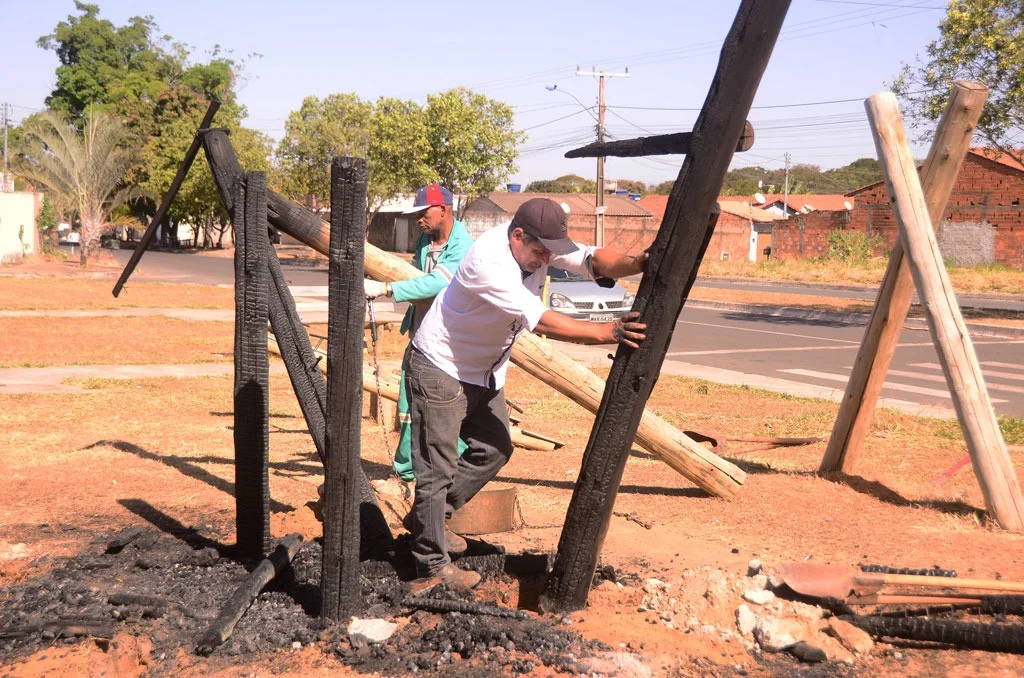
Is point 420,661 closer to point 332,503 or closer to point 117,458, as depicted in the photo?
point 332,503

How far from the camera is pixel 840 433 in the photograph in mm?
6789

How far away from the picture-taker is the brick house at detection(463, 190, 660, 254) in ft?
165

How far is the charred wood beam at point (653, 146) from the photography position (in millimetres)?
3912

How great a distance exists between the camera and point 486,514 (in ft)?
18.4

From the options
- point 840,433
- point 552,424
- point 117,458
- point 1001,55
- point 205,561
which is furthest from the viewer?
point 1001,55

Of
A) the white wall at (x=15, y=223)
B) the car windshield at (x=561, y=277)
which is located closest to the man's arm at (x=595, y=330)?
the car windshield at (x=561, y=277)

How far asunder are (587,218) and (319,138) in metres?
16.0

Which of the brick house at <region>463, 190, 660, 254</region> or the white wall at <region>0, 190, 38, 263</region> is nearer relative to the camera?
the white wall at <region>0, 190, 38, 263</region>

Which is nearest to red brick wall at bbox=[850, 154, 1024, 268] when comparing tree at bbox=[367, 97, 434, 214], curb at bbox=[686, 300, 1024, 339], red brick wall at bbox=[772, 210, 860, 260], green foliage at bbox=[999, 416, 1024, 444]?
red brick wall at bbox=[772, 210, 860, 260]

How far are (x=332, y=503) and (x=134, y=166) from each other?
2166 inches

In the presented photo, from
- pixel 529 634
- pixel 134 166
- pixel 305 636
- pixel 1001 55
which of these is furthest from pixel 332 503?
pixel 134 166

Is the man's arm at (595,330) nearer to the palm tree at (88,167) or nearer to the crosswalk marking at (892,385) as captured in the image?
the crosswalk marking at (892,385)

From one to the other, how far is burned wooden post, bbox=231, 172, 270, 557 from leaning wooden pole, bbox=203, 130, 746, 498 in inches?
7.9

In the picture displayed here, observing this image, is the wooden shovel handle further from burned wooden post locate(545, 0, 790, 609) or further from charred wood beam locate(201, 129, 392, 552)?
charred wood beam locate(201, 129, 392, 552)
